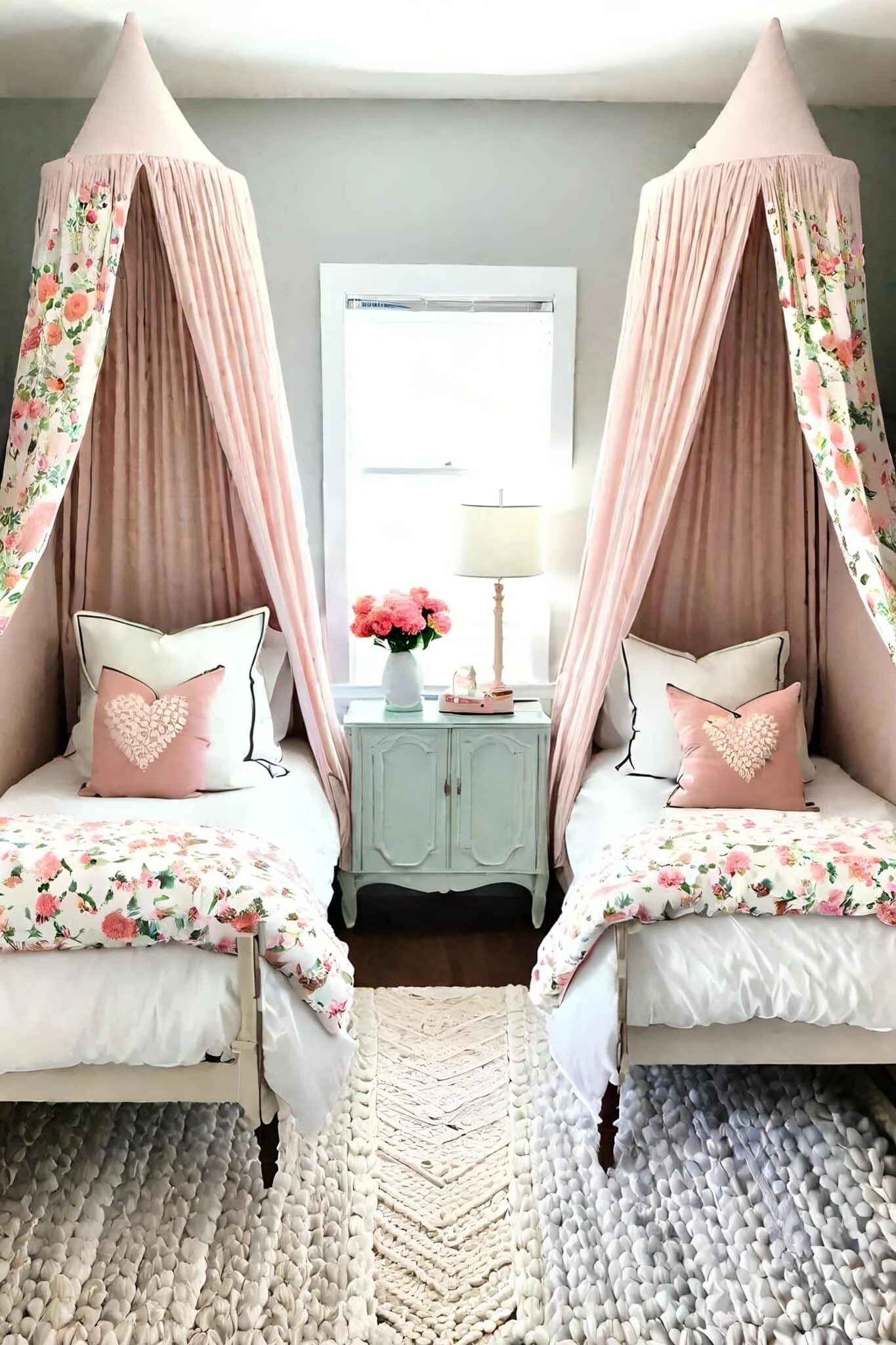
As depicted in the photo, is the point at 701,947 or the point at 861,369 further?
the point at 861,369

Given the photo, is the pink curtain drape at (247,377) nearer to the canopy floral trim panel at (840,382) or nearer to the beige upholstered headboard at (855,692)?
the canopy floral trim panel at (840,382)

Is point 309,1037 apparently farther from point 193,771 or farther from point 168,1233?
point 193,771

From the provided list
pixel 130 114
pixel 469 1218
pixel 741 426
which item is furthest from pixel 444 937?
pixel 130 114

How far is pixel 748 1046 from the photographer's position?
7.82 feet

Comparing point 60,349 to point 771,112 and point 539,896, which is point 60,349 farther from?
point 539,896

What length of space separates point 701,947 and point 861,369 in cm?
169

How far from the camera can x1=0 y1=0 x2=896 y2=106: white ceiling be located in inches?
120

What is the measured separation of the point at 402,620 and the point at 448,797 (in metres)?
0.59

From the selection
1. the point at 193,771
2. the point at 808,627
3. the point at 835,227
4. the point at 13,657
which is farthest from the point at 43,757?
the point at 835,227

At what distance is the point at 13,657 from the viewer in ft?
11.1

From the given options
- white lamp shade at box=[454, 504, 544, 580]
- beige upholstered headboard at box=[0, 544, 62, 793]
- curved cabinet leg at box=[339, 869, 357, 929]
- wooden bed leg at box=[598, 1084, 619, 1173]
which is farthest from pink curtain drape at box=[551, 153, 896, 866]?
beige upholstered headboard at box=[0, 544, 62, 793]

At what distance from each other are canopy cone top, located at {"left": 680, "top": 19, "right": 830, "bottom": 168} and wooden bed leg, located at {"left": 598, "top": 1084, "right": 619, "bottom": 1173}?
248 centimetres

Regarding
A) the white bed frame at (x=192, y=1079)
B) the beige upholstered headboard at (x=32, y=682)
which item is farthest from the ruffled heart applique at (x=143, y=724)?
the white bed frame at (x=192, y=1079)

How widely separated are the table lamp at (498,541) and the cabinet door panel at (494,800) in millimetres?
517
